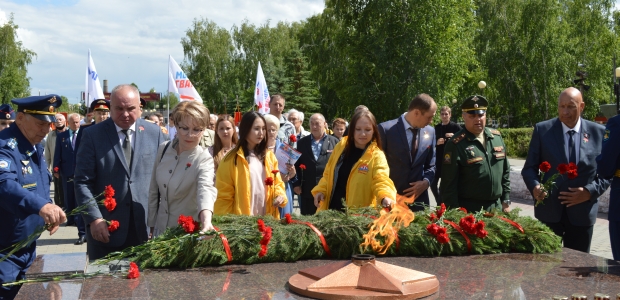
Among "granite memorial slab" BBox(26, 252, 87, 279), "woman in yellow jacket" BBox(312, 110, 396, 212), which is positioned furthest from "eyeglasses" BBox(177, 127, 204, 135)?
"woman in yellow jacket" BBox(312, 110, 396, 212)

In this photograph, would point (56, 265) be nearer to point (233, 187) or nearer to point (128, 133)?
point (128, 133)

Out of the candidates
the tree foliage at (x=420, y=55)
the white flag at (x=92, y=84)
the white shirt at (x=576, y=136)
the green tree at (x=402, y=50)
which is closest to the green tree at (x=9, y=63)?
the tree foliage at (x=420, y=55)

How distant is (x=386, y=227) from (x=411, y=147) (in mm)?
2490

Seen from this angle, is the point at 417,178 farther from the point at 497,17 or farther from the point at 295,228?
the point at 497,17

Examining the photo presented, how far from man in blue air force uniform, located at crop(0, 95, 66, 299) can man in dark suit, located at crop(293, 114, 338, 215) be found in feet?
13.9

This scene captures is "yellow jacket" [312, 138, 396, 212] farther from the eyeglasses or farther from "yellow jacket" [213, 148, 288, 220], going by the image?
the eyeglasses

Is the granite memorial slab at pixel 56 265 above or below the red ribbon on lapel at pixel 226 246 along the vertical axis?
below

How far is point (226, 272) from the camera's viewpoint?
373cm

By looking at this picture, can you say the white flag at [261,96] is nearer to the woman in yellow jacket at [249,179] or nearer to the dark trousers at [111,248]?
the woman in yellow jacket at [249,179]

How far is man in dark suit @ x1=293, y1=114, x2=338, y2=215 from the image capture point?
8406 mm

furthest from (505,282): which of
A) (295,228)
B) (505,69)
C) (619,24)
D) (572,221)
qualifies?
(619,24)

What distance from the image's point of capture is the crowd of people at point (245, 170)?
4.33 m

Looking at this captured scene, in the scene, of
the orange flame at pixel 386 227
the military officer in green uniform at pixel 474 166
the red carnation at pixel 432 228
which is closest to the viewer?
the orange flame at pixel 386 227

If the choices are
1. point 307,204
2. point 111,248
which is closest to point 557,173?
point 111,248
